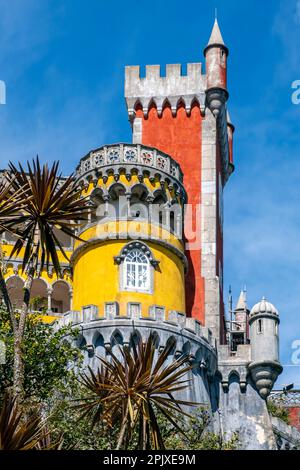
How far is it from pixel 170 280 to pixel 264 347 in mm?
4537

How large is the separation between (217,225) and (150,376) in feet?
87.5

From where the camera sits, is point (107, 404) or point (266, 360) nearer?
point (107, 404)

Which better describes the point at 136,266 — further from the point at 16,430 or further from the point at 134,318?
the point at 16,430

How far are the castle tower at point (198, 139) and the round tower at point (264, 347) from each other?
259cm

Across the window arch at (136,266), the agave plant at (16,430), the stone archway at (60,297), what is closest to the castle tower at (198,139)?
the window arch at (136,266)

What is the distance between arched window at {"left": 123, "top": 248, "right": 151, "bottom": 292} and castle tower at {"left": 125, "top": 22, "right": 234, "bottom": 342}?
15.9ft

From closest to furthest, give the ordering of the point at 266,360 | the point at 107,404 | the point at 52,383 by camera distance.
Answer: the point at 107,404, the point at 52,383, the point at 266,360

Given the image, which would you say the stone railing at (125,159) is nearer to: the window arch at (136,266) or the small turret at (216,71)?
the window arch at (136,266)

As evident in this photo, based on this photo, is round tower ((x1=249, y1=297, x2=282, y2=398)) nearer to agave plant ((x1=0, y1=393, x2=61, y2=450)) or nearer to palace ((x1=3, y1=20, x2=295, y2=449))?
palace ((x1=3, y1=20, x2=295, y2=449))

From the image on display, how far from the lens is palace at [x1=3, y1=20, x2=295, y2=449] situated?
48656mm

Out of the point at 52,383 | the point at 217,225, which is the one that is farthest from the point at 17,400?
the point at 217,225

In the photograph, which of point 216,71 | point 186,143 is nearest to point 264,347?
point 186,143

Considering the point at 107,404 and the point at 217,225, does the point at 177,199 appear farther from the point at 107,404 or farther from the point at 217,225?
the point at 107,404

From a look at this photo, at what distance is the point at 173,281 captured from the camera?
5072cm
